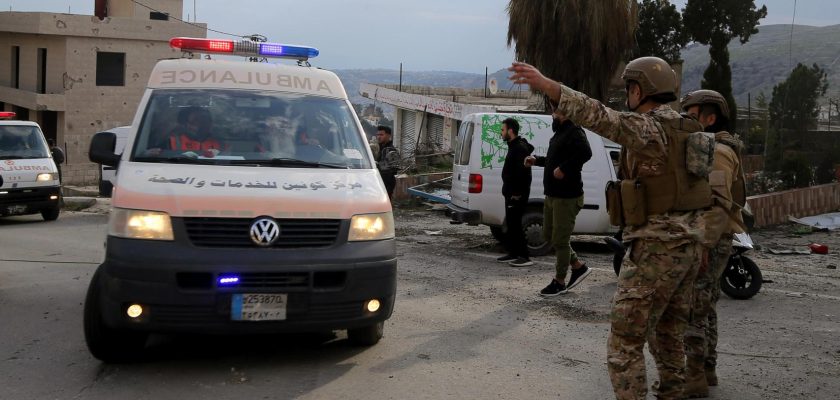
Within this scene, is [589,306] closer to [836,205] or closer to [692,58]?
[836,205]

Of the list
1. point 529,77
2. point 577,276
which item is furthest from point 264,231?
point 577,276

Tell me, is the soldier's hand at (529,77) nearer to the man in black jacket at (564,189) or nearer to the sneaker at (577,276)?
the man in black jacket at (564,189)

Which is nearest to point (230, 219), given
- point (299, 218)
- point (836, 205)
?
point (299, 218)

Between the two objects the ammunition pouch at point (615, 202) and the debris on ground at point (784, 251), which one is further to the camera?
the debris on ground at point (784, 251)

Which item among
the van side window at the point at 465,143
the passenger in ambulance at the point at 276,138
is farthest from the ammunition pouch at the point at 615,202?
the van side window at the point at 465,143

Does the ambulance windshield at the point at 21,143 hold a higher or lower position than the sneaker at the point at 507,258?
higher

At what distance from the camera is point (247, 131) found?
261 inches

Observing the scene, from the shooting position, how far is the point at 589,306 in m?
8.52

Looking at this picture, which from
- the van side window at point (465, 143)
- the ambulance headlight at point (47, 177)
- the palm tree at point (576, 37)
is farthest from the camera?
the palm tree at point (576, 37)

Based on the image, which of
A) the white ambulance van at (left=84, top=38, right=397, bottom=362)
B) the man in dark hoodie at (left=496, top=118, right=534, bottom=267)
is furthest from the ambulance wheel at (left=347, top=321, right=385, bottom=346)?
the man in dark hoodie at (left=496, top=118, right=534, bottom=267)

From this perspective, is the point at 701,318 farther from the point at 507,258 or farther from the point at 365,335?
the point at 507,258

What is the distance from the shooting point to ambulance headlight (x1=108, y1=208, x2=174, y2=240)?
556 cm

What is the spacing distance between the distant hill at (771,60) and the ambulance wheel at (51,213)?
77.4m

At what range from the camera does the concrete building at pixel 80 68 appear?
3541cm
